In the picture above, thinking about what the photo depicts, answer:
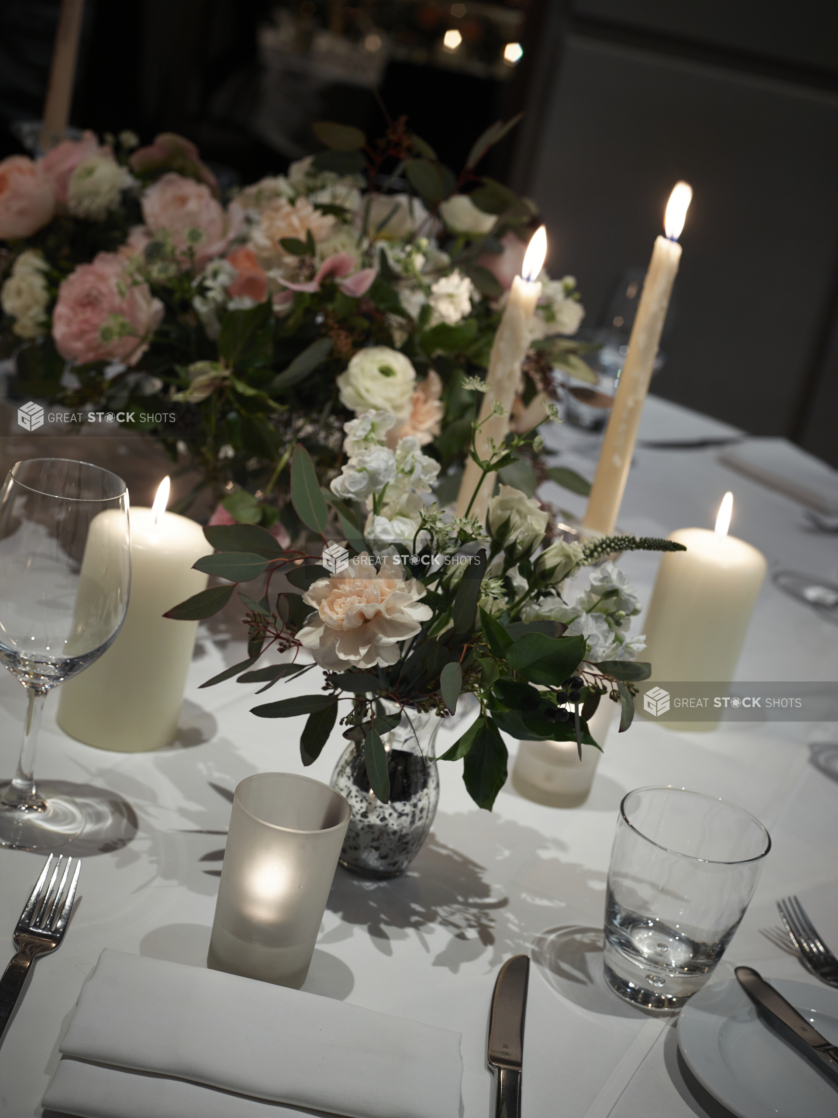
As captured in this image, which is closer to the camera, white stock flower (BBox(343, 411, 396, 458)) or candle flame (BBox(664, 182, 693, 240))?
white stock flower (BBox(343, 411, 396, 458))

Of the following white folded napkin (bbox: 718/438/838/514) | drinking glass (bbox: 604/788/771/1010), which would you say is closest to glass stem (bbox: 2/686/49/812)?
drinking glass (bbox: 604/788/771/1010)

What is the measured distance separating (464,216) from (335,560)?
625mm

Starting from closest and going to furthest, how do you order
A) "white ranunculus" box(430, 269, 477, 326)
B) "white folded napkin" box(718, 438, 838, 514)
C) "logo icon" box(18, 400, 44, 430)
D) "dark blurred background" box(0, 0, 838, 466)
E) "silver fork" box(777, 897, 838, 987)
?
"silver fork" box(777, 897, 838, 987)
"white ranunculus" box(430, 269, 477, 326)
"logo icon" box(18, 400, 44, 430)
"white folded napkin" box(718, 438, 838, 514)
"dark blurred background" box(0, 0, 838, 466)

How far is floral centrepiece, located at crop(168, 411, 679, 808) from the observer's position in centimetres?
56

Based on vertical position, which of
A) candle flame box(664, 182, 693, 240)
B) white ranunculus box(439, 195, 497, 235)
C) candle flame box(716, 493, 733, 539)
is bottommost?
candle flame box(716, 493, 733, 539)

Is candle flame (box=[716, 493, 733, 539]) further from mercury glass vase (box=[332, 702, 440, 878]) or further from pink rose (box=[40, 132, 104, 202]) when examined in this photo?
pink rose (box=[40, 132, 104, 202])

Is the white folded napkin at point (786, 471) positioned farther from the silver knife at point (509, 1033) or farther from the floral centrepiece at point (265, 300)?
the silver knife at point (509, 1033)

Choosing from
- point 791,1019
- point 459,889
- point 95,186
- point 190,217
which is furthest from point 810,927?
point 95,186

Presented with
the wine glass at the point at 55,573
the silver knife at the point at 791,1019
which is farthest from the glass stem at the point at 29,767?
the silver knife at the point at 791,1019

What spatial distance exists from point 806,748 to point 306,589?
26.4 inches

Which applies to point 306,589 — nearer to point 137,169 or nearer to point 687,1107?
point 687,1107

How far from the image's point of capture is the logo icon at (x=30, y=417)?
Answer: 3.99 ft

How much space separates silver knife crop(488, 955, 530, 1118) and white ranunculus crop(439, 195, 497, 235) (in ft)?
2.46

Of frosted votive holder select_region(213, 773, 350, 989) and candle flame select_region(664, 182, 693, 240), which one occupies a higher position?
candle flame select_region(664, 182, 693, 240)
